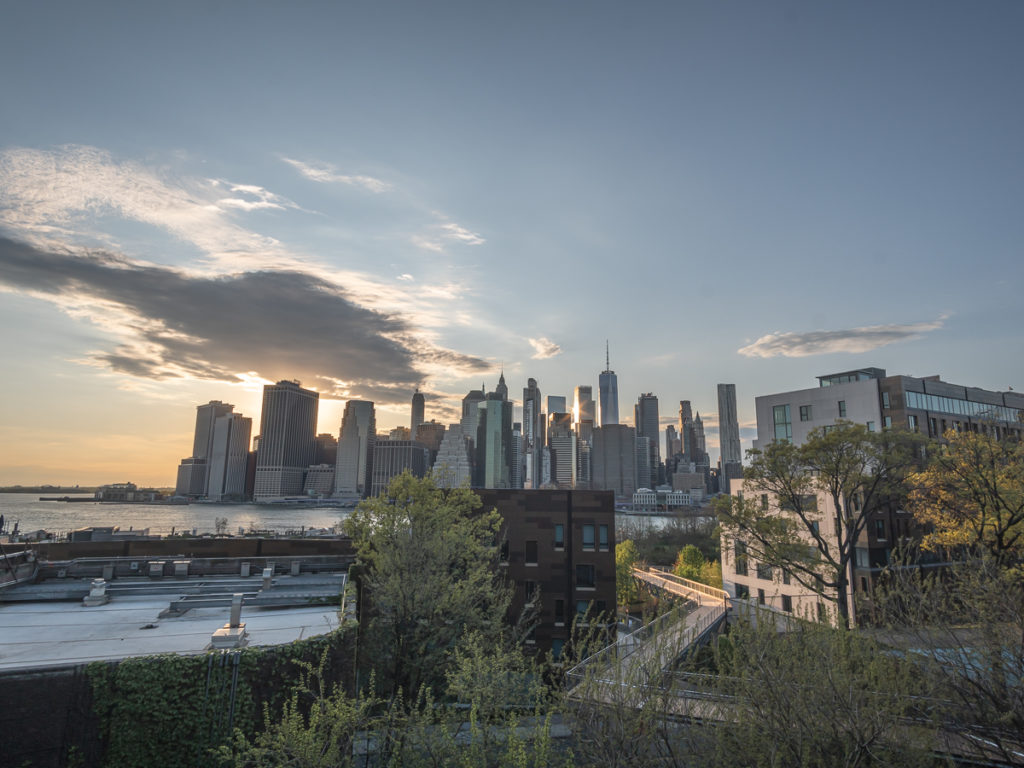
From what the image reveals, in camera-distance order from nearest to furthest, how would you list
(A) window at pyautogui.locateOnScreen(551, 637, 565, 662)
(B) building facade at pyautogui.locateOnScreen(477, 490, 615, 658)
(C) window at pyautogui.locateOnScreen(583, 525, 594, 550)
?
(A) window at pyautogui.locateOnScreen(551, 637, 565, 662) < (B) building facade at pyautogui.locateOnScreen(477, 490, 615, 658) < (C) window at pyautogui.locateOnScreen(583, 525, 594, 550)

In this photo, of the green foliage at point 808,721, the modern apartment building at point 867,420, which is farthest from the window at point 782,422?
the green foliage at point 808,721

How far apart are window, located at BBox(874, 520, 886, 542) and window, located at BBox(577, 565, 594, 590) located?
25.3 metres

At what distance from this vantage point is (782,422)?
59.5 meters

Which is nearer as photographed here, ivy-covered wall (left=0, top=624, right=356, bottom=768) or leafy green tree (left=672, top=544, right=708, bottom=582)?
ivy-covered wall (left=0, top=624, right=356, bottom=768)

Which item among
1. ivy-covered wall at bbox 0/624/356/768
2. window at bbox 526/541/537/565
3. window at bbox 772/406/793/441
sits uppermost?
window at bbox 772/406/793/441

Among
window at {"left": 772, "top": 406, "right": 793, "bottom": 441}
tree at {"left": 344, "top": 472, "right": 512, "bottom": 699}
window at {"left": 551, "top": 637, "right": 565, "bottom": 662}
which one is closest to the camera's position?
tree at {"left": 344, "top": 472, "right": 512, "bottom": 699}

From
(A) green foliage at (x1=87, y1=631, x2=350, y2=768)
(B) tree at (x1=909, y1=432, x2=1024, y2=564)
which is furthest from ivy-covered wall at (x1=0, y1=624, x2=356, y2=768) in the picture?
(B) tree at (x1=909, y1=432, x2=1024, y2=564)

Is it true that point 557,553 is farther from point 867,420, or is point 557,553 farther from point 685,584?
point 867,420

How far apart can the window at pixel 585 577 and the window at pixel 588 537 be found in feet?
4.67

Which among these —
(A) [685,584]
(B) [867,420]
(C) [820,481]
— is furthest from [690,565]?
(C) [820,481]

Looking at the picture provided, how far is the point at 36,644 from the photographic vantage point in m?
19.2

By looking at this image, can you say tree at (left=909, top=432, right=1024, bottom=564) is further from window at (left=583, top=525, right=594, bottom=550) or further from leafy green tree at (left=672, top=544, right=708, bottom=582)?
leafy green tree at (left=672, top=544, right=708, bottom=582)

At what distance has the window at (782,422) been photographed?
58688 mm

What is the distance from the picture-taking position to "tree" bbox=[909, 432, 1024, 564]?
1019 inches
